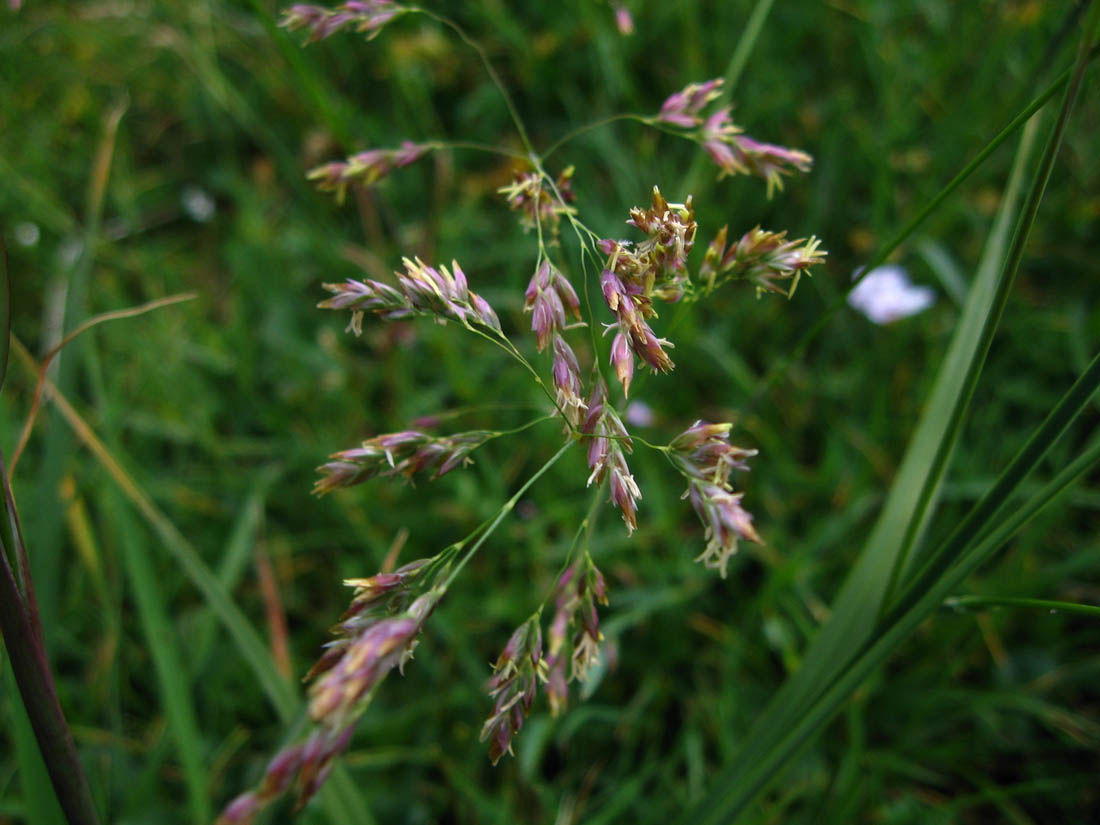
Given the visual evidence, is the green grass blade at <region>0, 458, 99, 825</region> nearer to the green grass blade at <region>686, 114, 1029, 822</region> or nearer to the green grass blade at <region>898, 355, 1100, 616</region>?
the green grass blade at <region>686, 114, 1029, 822</region>

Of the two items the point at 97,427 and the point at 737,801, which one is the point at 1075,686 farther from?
the point at 97,427

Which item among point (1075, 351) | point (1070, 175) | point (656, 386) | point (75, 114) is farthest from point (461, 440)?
point (75, 114)

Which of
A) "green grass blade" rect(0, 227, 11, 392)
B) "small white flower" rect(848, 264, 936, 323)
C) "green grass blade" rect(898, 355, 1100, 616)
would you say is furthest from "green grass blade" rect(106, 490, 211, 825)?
"small white flower" rect(848, 264, 936, 323)

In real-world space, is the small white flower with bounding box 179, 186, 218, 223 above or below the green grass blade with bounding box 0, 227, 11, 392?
below

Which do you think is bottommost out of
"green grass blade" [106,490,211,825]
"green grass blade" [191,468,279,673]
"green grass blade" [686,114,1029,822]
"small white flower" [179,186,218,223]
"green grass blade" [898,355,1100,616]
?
"green grass blade" [191,468,279,673]

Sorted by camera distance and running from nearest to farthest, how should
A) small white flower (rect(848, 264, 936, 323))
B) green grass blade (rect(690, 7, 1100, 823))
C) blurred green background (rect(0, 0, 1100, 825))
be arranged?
green grass blade (rect(690, 7, 1100, 823)), blurred green background (rect(0, 0, 1100, 825)), small white flower (rect(848, 264, 936, 323))
